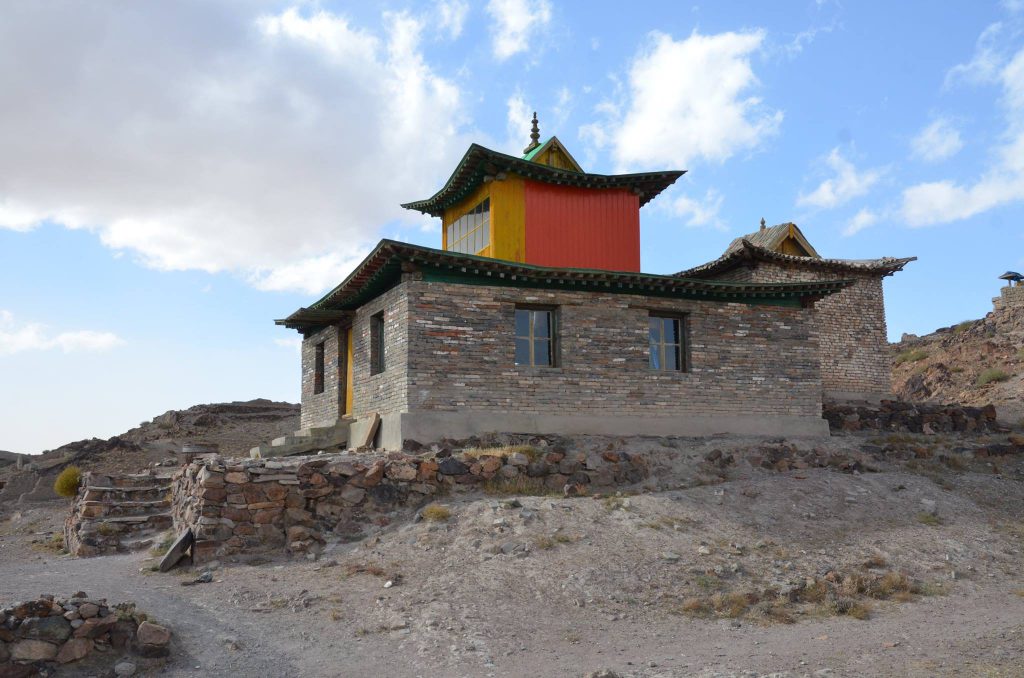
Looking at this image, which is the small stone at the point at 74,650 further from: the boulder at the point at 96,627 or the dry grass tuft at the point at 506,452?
the dry grass tuft at the point at 506,452

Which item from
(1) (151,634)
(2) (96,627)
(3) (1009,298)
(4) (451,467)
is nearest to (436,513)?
(4) (451,467)

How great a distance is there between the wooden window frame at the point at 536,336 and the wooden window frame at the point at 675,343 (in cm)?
239

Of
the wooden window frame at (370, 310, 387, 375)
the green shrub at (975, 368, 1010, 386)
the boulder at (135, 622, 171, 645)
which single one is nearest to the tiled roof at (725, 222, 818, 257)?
the wooden window frame at (370, 310, 387, 375)

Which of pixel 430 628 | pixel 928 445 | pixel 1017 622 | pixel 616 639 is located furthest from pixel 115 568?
pixel 928 445

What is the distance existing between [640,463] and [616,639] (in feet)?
23.0

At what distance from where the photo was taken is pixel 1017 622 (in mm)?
11266

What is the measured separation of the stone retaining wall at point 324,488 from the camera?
14359 mm

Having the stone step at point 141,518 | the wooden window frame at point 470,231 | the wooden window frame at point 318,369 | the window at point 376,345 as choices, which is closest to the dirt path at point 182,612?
the stone step at point 141,518

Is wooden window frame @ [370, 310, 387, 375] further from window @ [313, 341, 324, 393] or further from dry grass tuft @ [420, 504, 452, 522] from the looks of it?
dry grass tuft @ [420, 504, 452, 522]

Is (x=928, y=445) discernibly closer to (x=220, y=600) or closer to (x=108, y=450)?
(x=220, y=600)

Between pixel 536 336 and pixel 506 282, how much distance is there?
4.74ft

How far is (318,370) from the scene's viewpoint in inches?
931

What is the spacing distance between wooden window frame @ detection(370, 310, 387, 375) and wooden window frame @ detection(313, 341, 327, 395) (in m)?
3.96

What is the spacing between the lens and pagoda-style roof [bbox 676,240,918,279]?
25297mm
